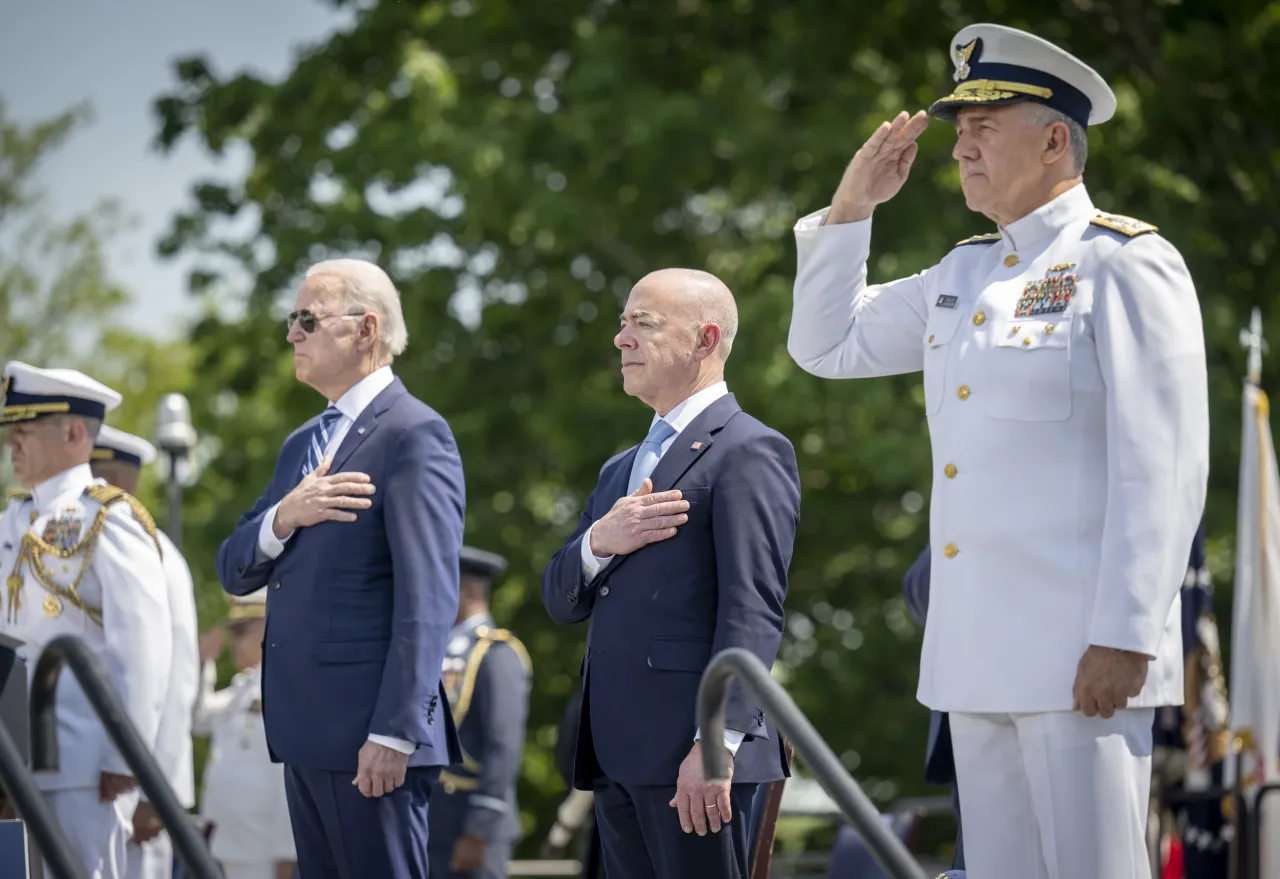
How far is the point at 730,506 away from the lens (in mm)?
4270

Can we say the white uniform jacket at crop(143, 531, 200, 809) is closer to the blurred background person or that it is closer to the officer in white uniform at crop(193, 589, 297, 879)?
the blurred background person

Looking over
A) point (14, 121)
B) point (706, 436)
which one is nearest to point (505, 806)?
point (706, 436)

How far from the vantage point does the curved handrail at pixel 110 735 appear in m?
3.48

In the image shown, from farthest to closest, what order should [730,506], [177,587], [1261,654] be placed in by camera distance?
[1261,654]
[177,587]
[730,506]

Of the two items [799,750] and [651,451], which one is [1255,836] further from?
[799,750]

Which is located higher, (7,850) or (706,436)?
(706,436)

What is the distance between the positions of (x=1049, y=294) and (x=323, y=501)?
2.01 metres

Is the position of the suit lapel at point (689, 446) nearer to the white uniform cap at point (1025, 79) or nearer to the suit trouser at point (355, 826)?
the white uniform cap at point (1025, 79)

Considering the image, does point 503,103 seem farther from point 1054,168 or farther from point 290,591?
point 1054,168

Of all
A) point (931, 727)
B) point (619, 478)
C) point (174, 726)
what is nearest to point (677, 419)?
point (619, 478)

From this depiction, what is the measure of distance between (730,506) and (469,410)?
1011 centimetres

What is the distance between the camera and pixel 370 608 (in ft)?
15.7

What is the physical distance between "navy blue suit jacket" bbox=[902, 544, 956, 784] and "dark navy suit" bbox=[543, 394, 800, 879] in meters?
1.40

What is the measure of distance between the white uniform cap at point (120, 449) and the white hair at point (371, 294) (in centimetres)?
283
